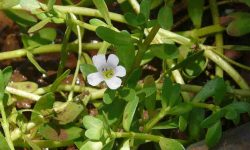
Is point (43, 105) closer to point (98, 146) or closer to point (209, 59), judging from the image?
point (98, 146)

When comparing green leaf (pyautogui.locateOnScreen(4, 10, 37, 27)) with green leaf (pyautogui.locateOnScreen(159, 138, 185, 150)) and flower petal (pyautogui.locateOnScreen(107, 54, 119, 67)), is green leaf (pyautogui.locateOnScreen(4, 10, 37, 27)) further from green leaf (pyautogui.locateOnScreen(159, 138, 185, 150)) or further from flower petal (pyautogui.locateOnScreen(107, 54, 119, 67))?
green leaf (pyautogui.locateOnScreen(159, 138, 185, 150))

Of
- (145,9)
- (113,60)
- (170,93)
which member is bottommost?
(170,93)

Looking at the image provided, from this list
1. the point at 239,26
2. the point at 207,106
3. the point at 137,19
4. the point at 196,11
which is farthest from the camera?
the point at 196,11

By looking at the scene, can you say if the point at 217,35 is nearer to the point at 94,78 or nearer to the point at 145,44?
the point at 145,44

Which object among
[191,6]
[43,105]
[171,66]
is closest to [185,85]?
[171,66]

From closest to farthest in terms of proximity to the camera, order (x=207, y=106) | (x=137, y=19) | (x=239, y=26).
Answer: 1. (x=137, y=19)
2. (x=207, y=106)
3. (x=239, y=26)

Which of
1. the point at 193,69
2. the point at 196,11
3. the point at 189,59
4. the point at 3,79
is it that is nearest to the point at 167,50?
the point at 189,59

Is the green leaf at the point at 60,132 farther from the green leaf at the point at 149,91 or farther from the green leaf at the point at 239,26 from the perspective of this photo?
the green leaf at the point at 239,26

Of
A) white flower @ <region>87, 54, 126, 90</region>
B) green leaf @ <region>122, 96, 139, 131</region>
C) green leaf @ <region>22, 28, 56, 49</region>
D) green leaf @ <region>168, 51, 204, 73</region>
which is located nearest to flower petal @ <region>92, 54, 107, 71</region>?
white flower @ <region>87, 54, 126, 90</region>
